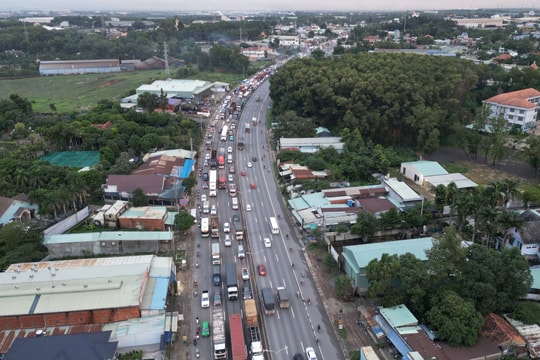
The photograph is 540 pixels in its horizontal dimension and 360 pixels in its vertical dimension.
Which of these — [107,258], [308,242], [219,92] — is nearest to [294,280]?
[308,242]

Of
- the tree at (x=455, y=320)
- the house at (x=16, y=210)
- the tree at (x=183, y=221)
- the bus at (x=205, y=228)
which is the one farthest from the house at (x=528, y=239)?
the house at (x=16, y=210)

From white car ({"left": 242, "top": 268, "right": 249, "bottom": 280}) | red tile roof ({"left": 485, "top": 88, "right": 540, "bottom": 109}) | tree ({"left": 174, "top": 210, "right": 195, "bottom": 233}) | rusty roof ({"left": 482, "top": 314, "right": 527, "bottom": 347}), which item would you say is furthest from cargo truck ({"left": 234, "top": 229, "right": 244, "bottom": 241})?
red tile roof ({"left": 485, "top": 88, "right": 540, "bottom": 109})

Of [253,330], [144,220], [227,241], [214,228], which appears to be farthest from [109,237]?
[253,330]

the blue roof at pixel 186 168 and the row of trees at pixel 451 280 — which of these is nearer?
the row of trees at pixel 451 280

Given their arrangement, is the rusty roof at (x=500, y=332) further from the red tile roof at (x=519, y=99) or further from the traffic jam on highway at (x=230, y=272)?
the red tile roof at (x=519, y=99)

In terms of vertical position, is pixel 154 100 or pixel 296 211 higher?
pixel 154 100

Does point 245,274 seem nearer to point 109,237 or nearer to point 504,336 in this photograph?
point 109,237

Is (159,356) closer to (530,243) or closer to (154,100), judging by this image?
(530,243)
